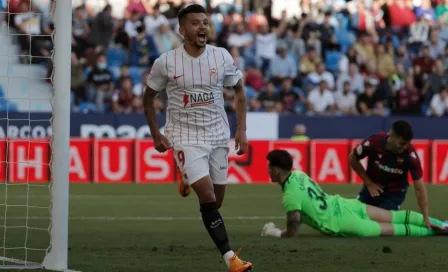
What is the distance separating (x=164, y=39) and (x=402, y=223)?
46.3 ft

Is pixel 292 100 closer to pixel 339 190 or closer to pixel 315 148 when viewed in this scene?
pixel 315 148

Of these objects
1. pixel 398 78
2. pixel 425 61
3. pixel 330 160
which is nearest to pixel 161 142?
pixel 330 160

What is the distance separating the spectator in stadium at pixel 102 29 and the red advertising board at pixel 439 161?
765 cm

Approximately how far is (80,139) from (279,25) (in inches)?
299

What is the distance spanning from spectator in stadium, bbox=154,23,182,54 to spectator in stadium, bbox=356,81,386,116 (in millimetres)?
4331

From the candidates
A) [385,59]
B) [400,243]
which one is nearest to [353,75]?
[385,59]

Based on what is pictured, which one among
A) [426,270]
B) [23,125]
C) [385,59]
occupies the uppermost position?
[385,59]

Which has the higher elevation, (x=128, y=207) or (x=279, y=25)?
(x=279, y=25)

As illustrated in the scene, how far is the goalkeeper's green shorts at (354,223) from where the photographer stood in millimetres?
11828

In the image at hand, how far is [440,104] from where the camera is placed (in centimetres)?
2597

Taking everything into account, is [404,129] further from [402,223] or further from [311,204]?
[311,204]

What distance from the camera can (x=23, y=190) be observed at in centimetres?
1922

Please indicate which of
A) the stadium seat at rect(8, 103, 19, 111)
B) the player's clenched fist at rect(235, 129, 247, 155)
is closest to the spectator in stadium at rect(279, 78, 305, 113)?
the stadium seat at rect(8, 103, 19, 111)

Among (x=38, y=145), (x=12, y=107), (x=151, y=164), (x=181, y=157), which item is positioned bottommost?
(x=151, y=164)
